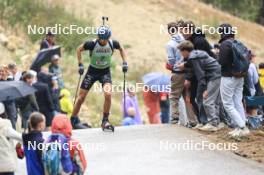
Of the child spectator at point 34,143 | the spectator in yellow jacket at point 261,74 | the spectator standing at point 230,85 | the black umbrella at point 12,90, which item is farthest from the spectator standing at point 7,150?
the spectator in yellow jacket at point 261,74

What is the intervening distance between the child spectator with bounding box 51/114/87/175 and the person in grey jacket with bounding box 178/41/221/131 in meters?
5.67

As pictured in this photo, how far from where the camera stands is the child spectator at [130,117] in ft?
61.7

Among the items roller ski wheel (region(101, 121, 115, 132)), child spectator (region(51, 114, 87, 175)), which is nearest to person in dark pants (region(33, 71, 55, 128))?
roller ski wheel (region(101, 121, 115, 132))

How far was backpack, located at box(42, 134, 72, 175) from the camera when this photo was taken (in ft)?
31.4

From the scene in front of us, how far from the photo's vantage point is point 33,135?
9.93 metres

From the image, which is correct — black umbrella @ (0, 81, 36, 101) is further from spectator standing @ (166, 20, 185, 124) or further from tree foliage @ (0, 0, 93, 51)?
tree foliage @ (0, 0, 93, 51)

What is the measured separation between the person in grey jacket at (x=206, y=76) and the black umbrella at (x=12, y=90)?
3.09 metres

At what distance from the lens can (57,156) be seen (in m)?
9.59

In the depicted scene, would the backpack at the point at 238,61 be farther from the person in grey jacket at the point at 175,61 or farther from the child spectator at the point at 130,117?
the child spectator at the point at 130,117

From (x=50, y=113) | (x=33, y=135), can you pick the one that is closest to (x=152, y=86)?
(x=50, y=113)

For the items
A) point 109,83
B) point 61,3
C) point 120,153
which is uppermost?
point 61,3

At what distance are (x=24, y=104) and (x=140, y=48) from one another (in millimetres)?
20155

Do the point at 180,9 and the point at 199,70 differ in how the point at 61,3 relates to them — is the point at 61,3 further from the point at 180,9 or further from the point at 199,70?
the point at 199,70

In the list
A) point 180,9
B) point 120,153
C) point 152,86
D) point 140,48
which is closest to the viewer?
point 120,153
